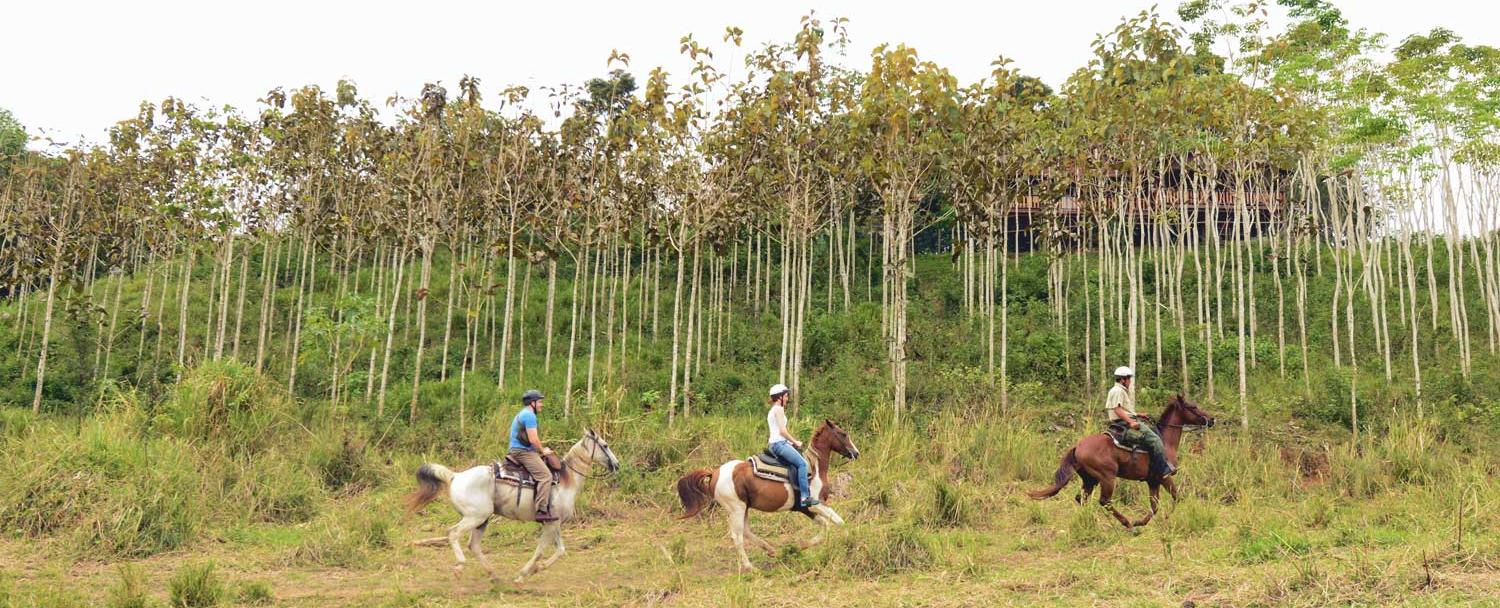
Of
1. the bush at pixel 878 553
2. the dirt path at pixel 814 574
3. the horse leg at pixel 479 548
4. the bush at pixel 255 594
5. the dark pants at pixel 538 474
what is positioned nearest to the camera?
the dirt path at pixel 814 574

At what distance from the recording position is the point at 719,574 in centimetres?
947

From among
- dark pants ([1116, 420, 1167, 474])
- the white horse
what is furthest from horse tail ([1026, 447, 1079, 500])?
the white horse

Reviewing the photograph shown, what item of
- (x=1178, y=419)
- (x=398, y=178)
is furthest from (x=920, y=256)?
(x=1178, y=419)

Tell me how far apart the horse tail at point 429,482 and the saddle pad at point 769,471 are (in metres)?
3.07

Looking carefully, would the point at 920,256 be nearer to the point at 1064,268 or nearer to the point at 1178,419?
the point at 1064,268

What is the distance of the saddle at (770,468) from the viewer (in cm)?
988

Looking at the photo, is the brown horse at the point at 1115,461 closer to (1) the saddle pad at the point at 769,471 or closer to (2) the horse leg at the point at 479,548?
(1) the saddle pad at the point at 769,471

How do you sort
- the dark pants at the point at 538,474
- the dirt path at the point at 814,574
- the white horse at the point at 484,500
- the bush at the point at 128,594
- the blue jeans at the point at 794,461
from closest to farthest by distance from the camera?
1. the dirt path at the point at 814,574
2. the bush at the point at 128,594
3. the white horse at the point at 484,500
4. the dark pants at the point at 538,474
5. the blue jeans at the point at 794,461

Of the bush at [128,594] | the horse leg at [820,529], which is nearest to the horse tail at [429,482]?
the bush at [128,594]

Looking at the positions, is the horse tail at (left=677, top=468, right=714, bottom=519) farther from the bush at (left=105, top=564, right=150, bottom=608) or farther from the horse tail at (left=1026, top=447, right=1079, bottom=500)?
the bush at (left=105, top=564, right=150, bottom=608)

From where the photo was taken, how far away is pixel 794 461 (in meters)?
9.88

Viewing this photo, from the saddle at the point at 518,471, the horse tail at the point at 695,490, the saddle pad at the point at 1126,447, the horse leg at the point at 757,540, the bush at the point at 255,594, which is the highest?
the saddle pad at the point at 1126,447

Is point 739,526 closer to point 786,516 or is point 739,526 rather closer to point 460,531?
point 786,516

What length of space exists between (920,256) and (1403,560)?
2777 cm
